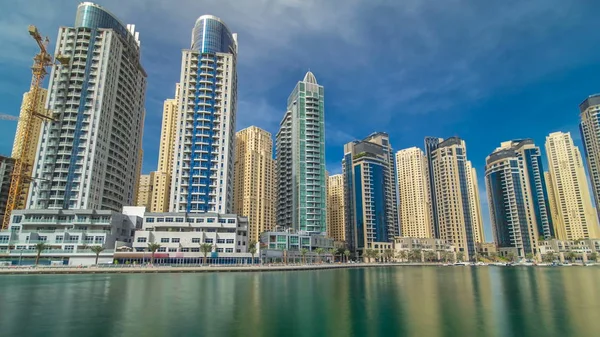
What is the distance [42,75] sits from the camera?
142250 mm

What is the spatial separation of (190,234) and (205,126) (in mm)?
45666

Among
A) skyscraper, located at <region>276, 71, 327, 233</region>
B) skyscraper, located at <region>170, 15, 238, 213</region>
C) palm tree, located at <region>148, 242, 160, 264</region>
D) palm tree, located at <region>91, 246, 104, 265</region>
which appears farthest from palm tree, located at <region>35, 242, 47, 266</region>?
skyscraper, located at <region>276, 71, 327, 233</region>

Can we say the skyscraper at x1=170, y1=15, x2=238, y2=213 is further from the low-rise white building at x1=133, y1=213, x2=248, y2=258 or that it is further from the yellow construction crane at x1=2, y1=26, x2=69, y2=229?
the yellow construction crane at x1=2, y1=26, x2=69, y2=229

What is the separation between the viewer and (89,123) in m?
139

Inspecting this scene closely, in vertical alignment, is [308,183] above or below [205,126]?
below

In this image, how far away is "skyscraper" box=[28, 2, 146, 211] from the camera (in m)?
132

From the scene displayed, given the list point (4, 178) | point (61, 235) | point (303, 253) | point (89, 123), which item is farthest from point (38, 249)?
point (303, 253)

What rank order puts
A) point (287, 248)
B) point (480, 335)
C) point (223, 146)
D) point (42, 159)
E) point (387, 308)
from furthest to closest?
point (287, 248), point (223, 146), point (42, 159), point (387, 308), point (480, 335)

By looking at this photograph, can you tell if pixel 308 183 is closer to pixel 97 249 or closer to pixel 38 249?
pixel 97 249

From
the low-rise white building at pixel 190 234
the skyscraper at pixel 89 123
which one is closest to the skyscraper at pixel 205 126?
the low-rise white building at pixel 190 234

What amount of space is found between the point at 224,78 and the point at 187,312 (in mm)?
131875

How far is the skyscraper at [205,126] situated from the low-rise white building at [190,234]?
5.26 meters

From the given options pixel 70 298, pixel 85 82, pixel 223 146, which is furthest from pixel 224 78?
pixel 70 298

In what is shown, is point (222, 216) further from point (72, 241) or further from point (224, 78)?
point (224, 78)
